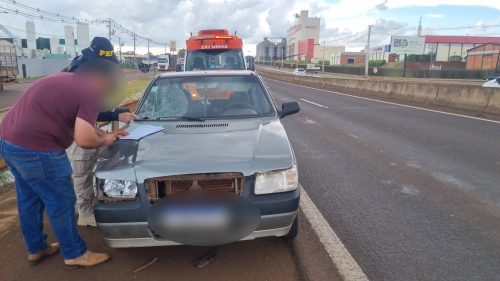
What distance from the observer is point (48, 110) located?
3072 mm

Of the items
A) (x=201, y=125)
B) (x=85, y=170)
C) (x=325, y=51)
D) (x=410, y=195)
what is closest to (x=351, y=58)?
(x=325, y=51)

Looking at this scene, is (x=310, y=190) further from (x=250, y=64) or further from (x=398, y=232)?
(x=250, y=64)

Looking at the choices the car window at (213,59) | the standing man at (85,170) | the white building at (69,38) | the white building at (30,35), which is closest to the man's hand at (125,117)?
the standing man at (85,170)

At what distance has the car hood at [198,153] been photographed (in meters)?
3.08

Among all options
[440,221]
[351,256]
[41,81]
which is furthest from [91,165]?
[440,221]

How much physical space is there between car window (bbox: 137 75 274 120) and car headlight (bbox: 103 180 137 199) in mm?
1441

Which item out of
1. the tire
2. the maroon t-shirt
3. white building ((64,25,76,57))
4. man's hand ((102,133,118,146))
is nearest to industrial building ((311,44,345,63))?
white building ((64,25,76,57))

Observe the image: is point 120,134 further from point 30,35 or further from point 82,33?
point 30,35

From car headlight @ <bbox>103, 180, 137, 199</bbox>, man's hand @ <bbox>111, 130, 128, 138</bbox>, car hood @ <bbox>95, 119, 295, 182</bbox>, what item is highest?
man's hand @ <bbox>111, 130, 128, 138</bbox>

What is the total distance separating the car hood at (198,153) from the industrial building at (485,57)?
5476 centimetres

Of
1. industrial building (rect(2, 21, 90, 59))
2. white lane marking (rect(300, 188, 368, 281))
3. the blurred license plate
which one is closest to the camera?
the blurred license plate

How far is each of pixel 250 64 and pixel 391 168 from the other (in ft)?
40.3

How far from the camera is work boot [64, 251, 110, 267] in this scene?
340 cm

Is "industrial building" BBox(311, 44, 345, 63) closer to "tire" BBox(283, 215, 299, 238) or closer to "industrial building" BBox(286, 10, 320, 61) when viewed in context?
"industrial building" BBox(286, 10, 320, 61)
